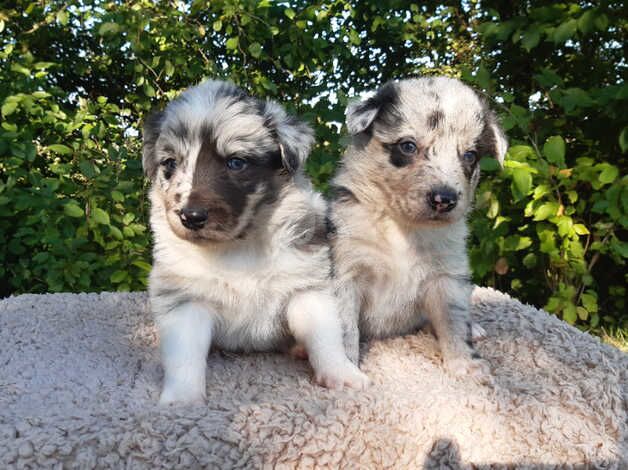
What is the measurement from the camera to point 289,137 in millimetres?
2586

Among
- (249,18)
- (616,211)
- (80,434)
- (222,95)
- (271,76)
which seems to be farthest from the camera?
(271,76)

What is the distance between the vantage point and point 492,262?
15.3 ft

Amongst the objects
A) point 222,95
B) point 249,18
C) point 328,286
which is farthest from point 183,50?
point 328,286

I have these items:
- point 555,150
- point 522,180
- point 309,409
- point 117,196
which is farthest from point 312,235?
point 555,150

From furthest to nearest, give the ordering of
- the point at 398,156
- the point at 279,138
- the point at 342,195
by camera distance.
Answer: the point at 342,195 < the point at 398,156 < the point at 279,138

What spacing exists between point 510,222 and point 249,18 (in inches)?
99.2

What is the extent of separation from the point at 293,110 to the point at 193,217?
2.23 metres

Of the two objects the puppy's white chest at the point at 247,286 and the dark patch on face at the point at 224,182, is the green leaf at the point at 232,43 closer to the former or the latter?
the dark patch on face at the point at 224,182

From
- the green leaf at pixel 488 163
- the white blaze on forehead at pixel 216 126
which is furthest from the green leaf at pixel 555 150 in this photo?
the white blaze on forehead at pixel 216 126

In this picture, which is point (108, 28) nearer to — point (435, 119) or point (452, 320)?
point (435, 119)

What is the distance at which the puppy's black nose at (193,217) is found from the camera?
7.22 ft

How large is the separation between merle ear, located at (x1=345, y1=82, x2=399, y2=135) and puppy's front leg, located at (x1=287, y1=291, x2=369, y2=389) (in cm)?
80

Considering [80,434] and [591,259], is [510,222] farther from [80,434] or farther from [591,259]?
[80,434]

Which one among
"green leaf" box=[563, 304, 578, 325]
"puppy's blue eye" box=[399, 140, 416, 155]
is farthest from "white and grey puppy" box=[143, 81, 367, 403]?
"green leaf" box=[563, 304, 578, 325]
